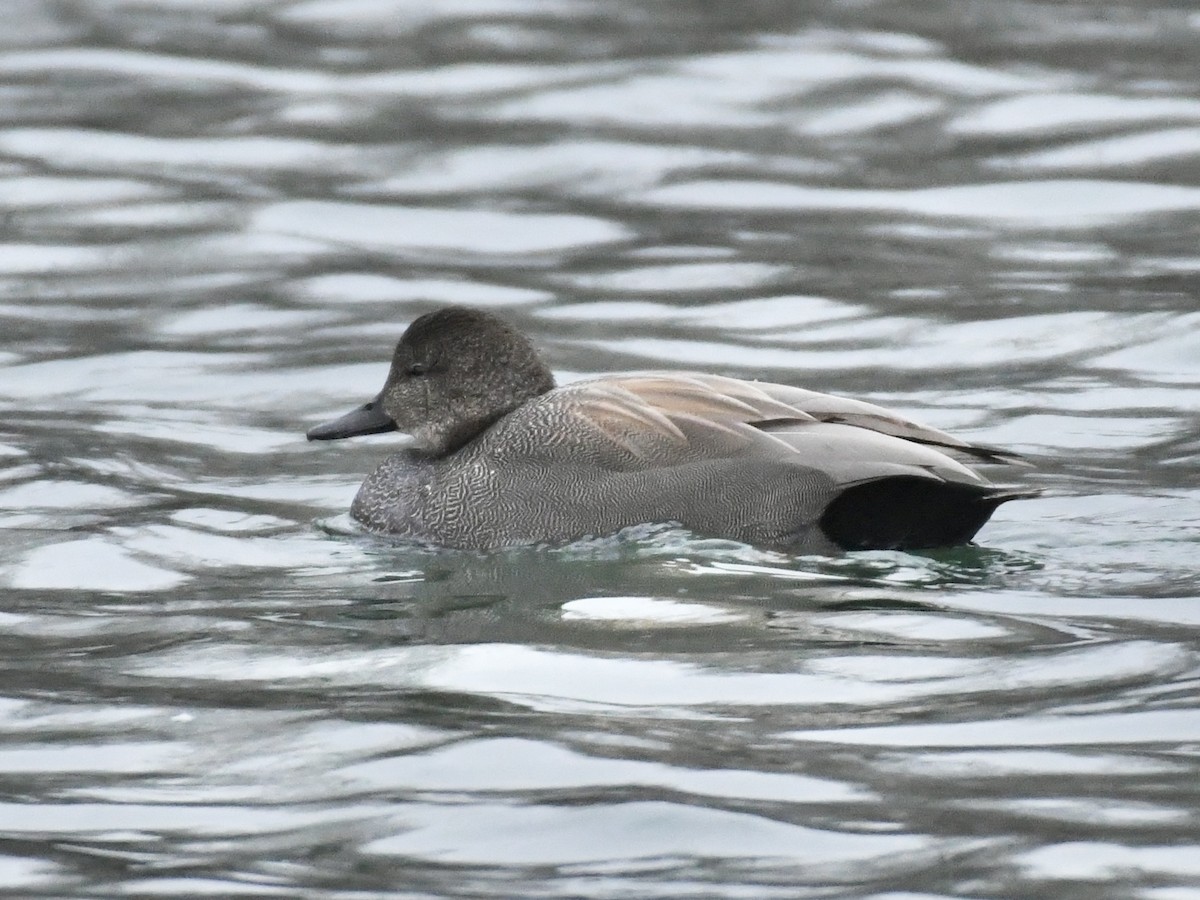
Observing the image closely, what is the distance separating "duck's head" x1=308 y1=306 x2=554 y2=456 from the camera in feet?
25.5

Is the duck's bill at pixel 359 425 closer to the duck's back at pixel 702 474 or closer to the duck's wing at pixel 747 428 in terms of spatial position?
the duck's back at pixel 702 474

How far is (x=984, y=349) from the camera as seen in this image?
1010 centimetres

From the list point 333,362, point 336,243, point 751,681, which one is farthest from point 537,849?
point 336,243

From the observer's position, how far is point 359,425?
808 centimetres

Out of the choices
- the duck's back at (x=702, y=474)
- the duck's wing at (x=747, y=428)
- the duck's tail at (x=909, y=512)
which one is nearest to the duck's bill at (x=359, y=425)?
the duck's back at (x=702, y=474)

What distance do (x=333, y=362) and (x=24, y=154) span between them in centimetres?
378

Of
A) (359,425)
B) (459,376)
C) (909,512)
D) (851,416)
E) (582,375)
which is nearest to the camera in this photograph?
(909,512)

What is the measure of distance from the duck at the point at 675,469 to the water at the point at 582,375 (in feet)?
0.38

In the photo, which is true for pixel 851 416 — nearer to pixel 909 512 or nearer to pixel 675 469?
pixel 909 512

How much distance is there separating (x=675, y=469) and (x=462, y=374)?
0.97 metres

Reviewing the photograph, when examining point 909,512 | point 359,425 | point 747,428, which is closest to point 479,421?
point 359,425

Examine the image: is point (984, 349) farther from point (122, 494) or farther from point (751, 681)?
point (751, 681)

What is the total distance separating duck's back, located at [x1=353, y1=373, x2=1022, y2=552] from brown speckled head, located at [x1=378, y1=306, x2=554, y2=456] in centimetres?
23

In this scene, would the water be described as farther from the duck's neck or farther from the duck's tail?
the duck's neck
